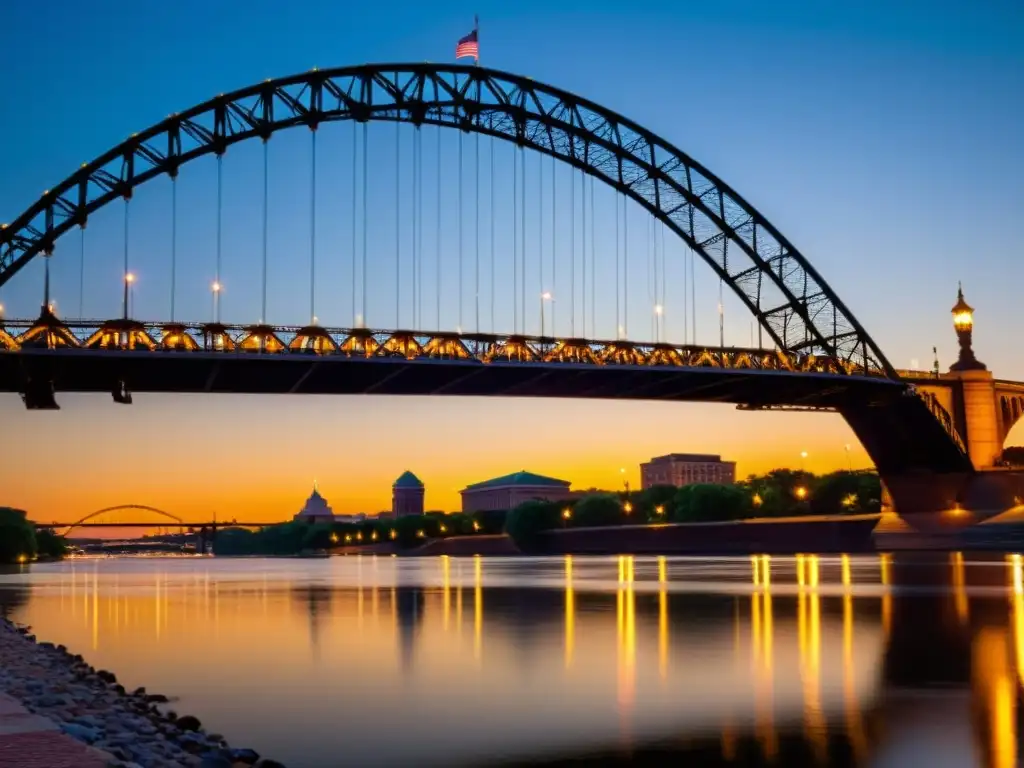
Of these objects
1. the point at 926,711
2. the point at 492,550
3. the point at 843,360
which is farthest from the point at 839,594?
the point at 492,550

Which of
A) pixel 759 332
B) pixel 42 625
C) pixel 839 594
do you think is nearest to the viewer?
pixel 42 625

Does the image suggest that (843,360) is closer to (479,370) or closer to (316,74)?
(479,370)

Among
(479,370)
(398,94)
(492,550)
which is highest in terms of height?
(398,94)

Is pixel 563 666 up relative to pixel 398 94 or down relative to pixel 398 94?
down

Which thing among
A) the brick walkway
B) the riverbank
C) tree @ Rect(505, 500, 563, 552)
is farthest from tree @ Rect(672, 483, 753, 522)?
the brick walkway

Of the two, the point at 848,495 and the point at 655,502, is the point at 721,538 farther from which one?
the point at 655,502

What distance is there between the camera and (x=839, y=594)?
121 feet

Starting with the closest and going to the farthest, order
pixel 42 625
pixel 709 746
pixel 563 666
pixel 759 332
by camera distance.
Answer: pixel 709 746, pixel 563 666, pixel 42 625, pixel 759 332

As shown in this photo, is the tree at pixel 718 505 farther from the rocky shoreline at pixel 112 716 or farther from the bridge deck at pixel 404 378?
the rocky shoreline at pixel 112 716

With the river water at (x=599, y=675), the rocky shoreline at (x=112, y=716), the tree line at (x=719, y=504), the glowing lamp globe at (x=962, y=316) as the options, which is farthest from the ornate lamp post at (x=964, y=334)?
the rocky shoreline at (x=112, y=716)

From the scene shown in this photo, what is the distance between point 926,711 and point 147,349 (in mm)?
56887

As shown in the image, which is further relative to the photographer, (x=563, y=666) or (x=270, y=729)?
(x=563, y=666)

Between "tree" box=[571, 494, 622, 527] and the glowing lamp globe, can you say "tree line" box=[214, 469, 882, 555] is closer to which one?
"tree" box=[571, 494, 622, 527]

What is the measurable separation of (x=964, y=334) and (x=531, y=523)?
252 feet
